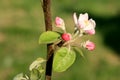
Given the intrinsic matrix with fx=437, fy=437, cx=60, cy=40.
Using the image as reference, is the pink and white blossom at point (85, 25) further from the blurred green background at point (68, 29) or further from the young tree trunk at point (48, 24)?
the blurred green background at point (68, 29)

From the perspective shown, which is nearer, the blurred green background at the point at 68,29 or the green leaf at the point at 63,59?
the green leaf at the point at 63,59

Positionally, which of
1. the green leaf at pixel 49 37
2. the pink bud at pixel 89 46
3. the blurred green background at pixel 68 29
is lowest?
the blurred green background at pixel 68 29

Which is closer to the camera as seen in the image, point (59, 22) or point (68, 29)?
point (59, 22)

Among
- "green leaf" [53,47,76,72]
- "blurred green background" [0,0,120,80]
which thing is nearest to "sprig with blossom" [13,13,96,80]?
"green leaf" [53,47,76,72]

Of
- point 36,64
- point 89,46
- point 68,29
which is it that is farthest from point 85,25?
point 68,29

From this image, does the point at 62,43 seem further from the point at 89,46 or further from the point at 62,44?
the point at 89,46

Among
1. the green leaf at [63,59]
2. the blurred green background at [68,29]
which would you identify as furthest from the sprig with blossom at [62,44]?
the blurred green background at [68,29]

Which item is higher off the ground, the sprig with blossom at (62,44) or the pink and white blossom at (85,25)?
the pink and white blossom at (85,25)

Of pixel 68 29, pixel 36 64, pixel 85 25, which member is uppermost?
pixel 85 25
